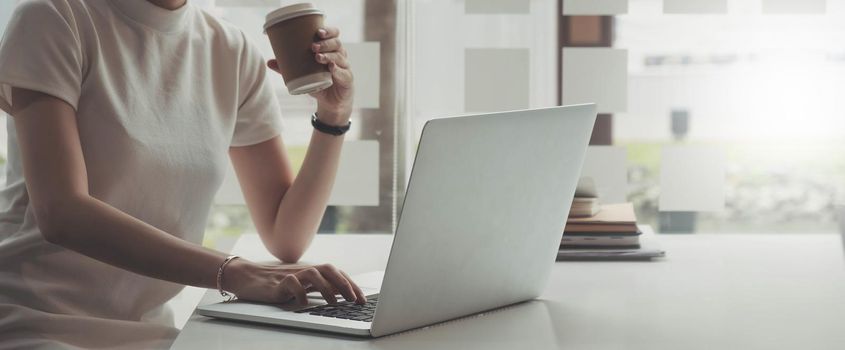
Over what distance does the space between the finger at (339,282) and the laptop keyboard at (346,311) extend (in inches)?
0.4

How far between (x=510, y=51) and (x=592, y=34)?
0.77ft

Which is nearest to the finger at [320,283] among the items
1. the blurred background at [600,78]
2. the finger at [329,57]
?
the finger at [329,57]

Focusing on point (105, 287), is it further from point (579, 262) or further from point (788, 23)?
→ point (788, 23)

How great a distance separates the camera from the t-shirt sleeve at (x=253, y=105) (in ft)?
5.48

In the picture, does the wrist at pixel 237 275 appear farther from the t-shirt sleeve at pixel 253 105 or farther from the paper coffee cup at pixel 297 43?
the t-shirt sleeve at pixel 253 105

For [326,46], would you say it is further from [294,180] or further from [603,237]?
[603,237]

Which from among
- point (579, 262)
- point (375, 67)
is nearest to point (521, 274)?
point (579, 262)

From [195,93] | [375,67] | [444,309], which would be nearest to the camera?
[444,309]

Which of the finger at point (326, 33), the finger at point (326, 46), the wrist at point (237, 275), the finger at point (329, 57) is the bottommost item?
the wrist at point (237, 275)

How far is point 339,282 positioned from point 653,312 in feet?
1.17

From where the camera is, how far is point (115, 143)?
1.38 meters

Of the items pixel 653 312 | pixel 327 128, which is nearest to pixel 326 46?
pixel 327 128

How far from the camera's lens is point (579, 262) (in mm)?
1510

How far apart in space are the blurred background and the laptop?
122cm
